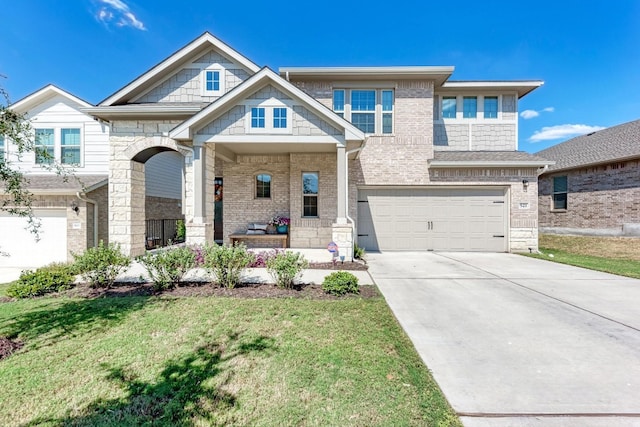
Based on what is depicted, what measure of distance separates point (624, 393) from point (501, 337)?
129 centimetres

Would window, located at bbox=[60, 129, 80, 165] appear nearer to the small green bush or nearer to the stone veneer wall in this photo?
the small green bush

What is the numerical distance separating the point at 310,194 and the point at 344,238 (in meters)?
3.52

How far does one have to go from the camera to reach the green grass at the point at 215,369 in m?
2.49

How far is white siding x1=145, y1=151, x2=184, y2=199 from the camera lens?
530 inches

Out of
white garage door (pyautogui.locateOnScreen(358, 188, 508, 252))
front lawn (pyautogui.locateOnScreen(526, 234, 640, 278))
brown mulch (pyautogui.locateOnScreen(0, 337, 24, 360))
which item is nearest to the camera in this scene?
brown mulch (pyautogui.locateOnScreen(0, 337, 24, 360))

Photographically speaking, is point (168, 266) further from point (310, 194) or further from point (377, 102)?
point (377, 102)

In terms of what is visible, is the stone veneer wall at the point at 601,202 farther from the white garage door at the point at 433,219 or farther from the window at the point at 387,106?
the window at the point at 387,106

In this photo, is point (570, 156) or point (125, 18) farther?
point (570, 156)

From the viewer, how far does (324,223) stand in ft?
37.2

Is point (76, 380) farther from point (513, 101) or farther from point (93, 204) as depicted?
point (513, 101)

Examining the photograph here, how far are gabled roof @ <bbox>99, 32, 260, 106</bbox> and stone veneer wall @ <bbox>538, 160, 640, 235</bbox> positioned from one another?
618 inches

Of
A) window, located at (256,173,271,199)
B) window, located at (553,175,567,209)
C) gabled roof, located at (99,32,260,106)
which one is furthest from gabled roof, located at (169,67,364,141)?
window, located at (553,175,567,209)

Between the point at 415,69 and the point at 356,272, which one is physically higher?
the point at 415,69

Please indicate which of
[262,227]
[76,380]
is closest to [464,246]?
[262,227]
